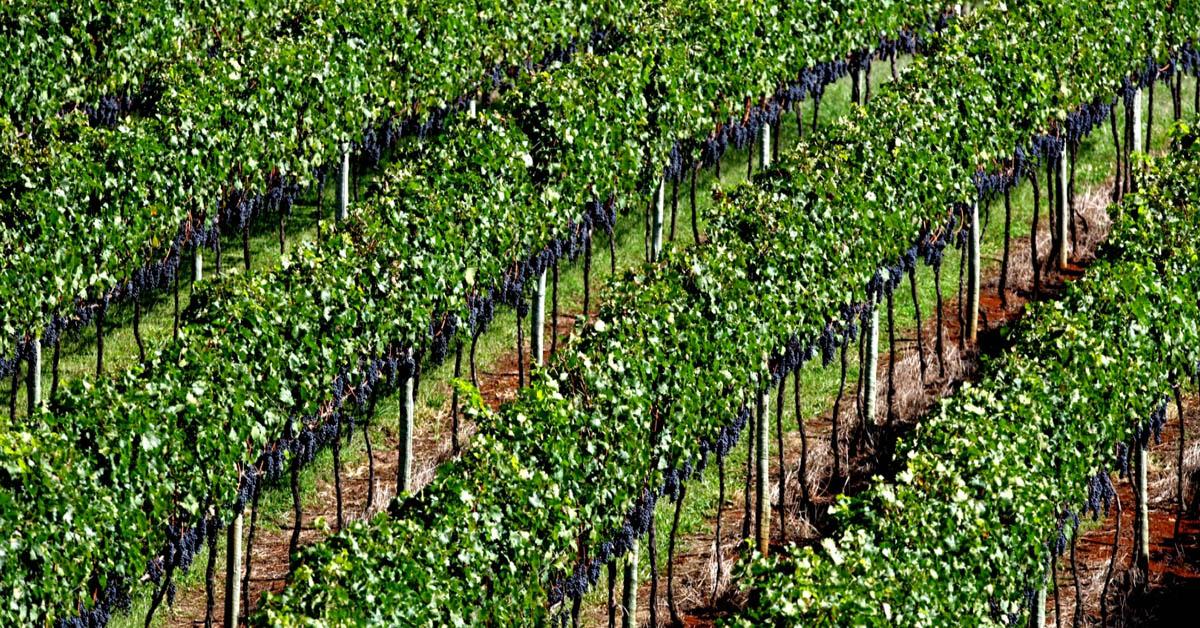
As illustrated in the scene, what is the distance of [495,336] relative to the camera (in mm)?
21359

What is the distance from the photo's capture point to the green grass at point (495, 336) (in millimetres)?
18594

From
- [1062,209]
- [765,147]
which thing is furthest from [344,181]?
[1062,209]

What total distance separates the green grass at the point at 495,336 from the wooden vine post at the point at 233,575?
814 millimetres

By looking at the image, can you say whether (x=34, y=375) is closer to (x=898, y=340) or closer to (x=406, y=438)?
(x=406, y=438)

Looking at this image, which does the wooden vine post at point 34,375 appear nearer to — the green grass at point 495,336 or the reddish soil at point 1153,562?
the green grass at point 495,336

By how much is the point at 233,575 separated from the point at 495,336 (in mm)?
5475

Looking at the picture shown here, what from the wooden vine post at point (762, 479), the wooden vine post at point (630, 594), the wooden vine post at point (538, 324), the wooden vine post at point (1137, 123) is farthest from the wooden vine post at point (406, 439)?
the wooden vine post at point (1137, 123)

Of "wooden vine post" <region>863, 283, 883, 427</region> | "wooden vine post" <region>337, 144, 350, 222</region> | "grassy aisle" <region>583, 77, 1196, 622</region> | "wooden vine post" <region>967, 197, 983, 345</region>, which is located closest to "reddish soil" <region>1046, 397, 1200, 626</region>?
"wooden vine post" <region>863, 283, 883, 427</region>

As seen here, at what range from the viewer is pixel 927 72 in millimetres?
20453

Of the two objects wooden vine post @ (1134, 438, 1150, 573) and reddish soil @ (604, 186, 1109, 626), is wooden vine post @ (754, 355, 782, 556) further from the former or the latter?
wooden vine post @ (1134, 438, 1150, 573)

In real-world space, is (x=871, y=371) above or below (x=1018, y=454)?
above

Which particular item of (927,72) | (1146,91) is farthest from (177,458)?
(1146,91)

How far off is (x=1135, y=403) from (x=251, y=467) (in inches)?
299

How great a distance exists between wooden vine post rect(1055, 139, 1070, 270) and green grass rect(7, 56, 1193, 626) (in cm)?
77
